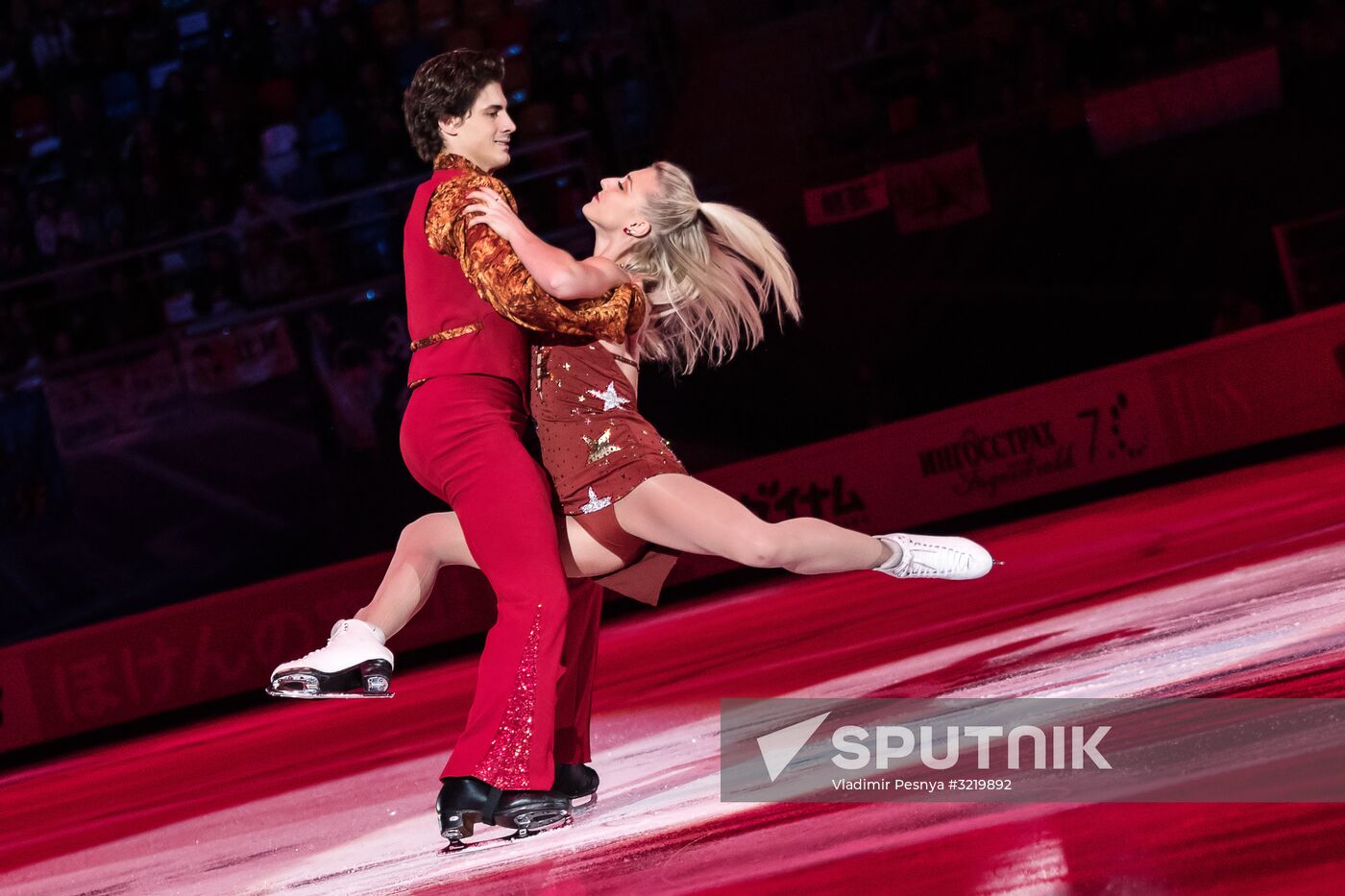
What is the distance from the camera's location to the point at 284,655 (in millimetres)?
7262

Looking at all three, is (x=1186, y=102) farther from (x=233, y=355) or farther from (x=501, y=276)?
(x=501, y=276)

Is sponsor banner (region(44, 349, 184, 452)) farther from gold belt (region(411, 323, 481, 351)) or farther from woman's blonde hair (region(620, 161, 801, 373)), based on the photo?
gold belt (region(411, 323, 481, 351))

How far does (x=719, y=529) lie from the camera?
2750mm

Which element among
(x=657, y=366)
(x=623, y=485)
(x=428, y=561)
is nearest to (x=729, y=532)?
(x=623, y=485)

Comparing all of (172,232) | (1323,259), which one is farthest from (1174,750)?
(172,232)

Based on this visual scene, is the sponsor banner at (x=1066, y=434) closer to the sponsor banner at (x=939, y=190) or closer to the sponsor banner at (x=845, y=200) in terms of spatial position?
the sponsor banner at (x=939, y=190)

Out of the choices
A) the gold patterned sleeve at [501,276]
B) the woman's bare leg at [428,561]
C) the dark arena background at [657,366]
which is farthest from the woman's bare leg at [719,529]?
the dark arena background at [657,366]

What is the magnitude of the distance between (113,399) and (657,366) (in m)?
3.83

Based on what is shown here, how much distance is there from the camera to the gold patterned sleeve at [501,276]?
261cm

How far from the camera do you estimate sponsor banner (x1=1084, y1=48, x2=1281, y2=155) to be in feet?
31.1

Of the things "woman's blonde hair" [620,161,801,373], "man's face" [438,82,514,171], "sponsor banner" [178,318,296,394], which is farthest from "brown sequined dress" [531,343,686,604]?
"sponsor banner" [178,318,296,394]

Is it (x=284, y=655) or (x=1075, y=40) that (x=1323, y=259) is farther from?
(x=284, y=655)

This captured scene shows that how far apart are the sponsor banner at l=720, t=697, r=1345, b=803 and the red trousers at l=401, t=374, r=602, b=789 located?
0.46 meters

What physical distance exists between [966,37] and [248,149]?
561 centimetres
